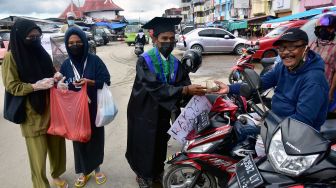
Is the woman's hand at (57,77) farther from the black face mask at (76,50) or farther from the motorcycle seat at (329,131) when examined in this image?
the motorcycle seat at (329,131)

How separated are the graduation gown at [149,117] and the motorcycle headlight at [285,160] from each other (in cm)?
115

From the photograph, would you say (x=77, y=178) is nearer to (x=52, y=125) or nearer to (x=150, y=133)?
(x=52, y=125)

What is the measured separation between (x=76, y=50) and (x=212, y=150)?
5.42 ft

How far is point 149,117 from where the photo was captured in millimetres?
2762

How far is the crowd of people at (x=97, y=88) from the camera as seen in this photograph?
2475 millimetres

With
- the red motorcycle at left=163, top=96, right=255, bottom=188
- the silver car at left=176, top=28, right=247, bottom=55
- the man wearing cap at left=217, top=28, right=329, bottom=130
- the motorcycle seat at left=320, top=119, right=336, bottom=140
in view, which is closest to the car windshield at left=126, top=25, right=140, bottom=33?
the silver car at left=176, top=28, right=247, bottom=55

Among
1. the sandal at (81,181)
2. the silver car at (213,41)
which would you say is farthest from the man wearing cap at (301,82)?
the silver car at (213,41)

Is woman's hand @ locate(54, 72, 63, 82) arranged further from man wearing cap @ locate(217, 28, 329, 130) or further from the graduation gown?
man wearing cap @ locate(217, 28, 329, 130)

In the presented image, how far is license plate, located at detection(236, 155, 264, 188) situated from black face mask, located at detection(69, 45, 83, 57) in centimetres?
190

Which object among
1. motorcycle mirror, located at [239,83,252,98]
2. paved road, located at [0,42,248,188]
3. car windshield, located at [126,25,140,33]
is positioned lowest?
paved road, located at [0,42,248,188]

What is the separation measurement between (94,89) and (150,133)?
30.4 inches

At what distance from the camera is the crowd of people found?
8.12 feet

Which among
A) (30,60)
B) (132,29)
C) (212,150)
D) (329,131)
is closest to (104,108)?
(30,60)

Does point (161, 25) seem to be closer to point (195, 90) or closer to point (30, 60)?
point (195, 90)
